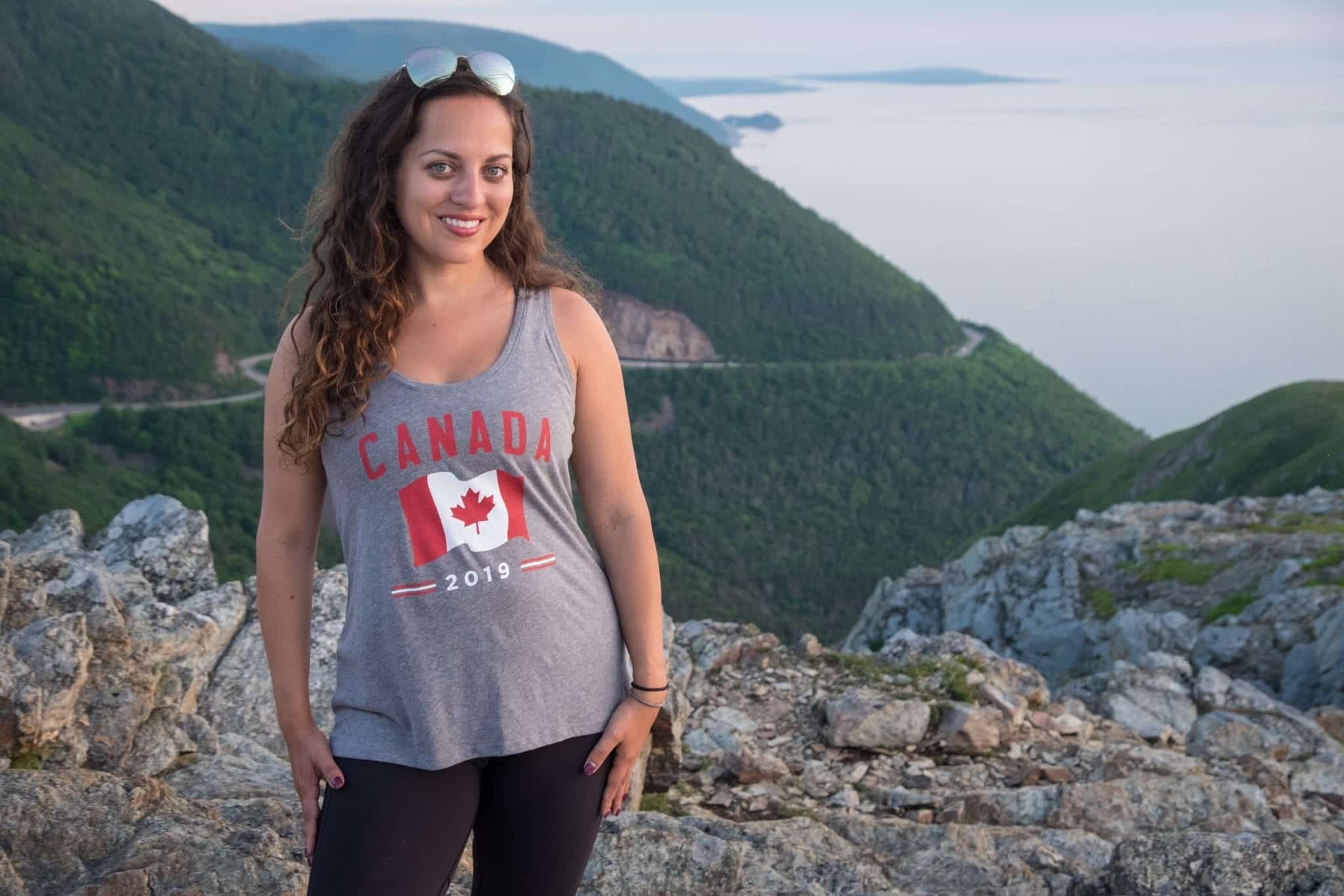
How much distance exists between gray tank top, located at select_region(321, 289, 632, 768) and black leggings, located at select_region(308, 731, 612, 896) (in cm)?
7

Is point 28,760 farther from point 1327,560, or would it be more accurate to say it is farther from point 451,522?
point 1327,560

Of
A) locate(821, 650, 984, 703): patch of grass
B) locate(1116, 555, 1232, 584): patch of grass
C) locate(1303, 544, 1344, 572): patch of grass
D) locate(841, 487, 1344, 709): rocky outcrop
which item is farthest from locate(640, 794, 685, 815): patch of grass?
locate(1116, 555, 1232, 584): patch of grass

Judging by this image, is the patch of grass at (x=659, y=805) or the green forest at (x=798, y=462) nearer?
the patch of grass at (x=659, y=805)

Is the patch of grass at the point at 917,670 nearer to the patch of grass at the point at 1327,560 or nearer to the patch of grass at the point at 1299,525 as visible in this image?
the patch of grass at the point at 1327,560

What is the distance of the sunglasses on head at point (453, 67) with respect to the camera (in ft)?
10.8

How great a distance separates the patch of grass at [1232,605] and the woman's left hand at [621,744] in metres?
15.7

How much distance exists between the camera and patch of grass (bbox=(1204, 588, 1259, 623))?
56.6 ft

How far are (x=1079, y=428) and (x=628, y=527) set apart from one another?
259 ft

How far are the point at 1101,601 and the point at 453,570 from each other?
1901 centimetres

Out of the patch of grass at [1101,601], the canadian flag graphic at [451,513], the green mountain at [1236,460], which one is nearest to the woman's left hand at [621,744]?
the canadian flag graphic at [451,513]

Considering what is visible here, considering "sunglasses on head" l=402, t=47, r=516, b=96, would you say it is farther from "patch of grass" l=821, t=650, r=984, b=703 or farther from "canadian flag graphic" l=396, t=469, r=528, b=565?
"patch of grass" l=821, t=650, r=984, b=703

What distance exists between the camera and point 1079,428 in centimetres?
7781

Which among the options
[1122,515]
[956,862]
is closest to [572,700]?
[956,862]

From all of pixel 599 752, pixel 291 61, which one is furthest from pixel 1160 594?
pixel 291 61
